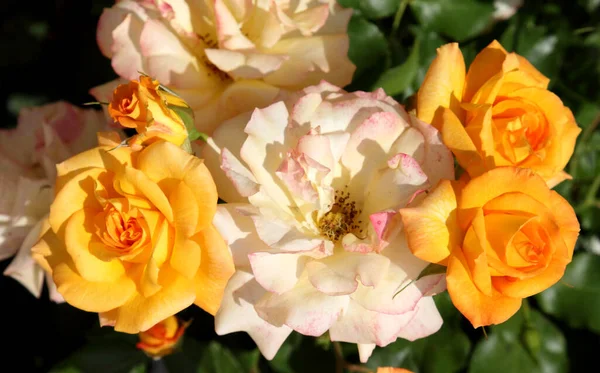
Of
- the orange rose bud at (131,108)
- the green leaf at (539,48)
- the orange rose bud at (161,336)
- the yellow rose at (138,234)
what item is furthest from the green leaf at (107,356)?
the green leaf at (539,48)

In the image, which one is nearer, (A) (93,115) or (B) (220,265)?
(B) (220,265)

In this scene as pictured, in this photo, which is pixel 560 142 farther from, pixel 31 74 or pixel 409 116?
pixel 31 74

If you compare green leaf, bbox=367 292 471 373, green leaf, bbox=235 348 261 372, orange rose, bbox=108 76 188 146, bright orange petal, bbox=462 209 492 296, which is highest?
orange rose, bbox=108 76 188 146

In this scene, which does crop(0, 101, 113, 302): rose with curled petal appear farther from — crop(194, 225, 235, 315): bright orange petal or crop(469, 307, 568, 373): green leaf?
crop(469, 307, 568, 373): green leaf

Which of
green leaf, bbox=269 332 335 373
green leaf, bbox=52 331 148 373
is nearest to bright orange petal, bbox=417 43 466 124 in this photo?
green leaf, bbox=269 332 335 373

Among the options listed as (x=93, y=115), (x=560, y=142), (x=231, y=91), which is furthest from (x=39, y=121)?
(x=560, y=142)

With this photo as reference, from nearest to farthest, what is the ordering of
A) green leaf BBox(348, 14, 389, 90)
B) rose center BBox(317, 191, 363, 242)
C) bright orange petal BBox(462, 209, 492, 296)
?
bright orange petal BBox(462, 209, 492, 296) → rose center BBox(317, 191, 363, 242) → green leaf BBox(348, 14, 389, 90)

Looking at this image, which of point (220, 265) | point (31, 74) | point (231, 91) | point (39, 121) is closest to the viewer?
point (220, 265)
